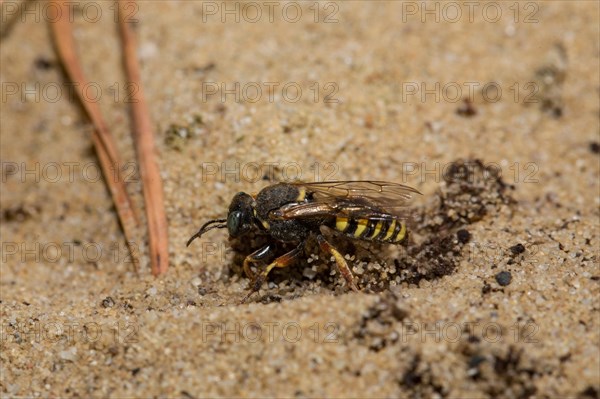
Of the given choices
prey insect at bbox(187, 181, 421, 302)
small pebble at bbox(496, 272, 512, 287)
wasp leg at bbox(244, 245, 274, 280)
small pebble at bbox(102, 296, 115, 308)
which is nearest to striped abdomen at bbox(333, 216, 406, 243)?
prey insect at bbox(187, 181, 421, 302)

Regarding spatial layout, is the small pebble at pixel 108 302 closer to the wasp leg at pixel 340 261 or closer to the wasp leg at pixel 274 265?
the wasp leg at pixel 274 265

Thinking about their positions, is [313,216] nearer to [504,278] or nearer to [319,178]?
[319,178]

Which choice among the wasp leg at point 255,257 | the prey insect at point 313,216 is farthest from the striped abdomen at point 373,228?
the wasp leg at point 255,257

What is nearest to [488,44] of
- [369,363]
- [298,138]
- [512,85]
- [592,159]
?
[512,85]

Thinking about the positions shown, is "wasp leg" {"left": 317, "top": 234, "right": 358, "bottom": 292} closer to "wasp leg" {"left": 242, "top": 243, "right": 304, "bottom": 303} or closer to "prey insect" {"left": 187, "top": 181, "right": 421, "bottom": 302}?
"prey insect" {"left": 187, "top": 181, "right": 421, "bottom": 302}

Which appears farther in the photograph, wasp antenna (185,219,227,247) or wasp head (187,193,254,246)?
wasp antenna (185,219,227,247)

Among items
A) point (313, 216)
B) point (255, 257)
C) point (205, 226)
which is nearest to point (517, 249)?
point (313, 216)
